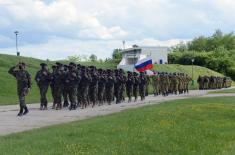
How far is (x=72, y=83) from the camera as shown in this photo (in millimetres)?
25078

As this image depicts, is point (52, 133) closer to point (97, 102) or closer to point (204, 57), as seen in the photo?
point (97, 102)

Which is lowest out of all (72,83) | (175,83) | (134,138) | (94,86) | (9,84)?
(134,138)

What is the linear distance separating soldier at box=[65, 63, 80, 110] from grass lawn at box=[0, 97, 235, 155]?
7328 millimetres

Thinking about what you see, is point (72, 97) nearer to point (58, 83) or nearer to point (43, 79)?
point (58, 83)

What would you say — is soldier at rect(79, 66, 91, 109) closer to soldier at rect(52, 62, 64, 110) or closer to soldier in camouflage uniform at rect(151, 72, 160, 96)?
soldier at rect(52, 62, 64, 110)

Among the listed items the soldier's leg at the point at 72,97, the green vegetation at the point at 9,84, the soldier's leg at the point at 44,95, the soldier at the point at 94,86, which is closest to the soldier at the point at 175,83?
the green vegetation at the point at 9,84

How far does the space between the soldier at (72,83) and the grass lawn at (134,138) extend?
7.33 m

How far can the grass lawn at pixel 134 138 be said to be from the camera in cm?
1134

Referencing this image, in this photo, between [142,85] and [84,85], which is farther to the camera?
[142,85]

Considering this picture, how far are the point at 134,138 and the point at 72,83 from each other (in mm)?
12323

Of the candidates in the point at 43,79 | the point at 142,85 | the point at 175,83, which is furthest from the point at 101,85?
the point at 175,83

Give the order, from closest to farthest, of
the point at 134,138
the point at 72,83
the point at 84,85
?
the point at 134,138
the point at 72,83
the point at 84,85

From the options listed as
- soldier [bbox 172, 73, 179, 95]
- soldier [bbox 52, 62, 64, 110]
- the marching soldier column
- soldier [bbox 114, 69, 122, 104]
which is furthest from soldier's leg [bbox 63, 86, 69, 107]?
soldier [bbox 172, 73, 179, 95]

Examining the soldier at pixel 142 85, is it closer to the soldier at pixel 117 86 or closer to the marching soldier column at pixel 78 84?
the marching soldier column at pixel 78 84
